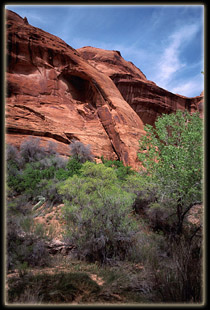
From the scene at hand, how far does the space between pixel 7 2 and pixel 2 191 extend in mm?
2987

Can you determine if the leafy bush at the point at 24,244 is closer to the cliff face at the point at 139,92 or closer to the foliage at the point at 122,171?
the foliage at the point at 122,171

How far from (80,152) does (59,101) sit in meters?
7.22

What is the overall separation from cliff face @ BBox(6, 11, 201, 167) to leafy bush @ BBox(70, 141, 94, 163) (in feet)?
2.76

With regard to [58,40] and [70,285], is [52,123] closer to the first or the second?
[58,40]

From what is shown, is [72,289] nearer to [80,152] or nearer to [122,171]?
A: [122,171]

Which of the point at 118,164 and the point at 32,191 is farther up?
the point at 118,164

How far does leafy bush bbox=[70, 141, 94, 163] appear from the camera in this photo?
1590 cm

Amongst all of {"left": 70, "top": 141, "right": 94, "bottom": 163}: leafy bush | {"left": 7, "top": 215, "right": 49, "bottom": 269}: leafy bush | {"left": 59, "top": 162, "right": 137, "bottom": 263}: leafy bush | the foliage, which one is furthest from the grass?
{"left": 70, "top": 141, "right": 94, "bottom": 163}: leafy bush

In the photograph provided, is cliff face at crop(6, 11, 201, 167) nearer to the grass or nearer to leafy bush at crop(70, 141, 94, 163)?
leafy bush at crop(70, 141, 94, 163)

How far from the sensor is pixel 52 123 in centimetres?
1784

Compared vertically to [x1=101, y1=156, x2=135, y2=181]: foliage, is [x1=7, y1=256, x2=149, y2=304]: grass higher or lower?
lower

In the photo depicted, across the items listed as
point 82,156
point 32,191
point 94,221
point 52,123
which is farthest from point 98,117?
point 94,221

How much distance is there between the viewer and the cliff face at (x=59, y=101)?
17.3 m

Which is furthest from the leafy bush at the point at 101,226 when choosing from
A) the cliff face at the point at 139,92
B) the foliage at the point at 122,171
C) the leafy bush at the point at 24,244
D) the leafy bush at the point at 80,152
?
the cliff face at the point at 139,92
